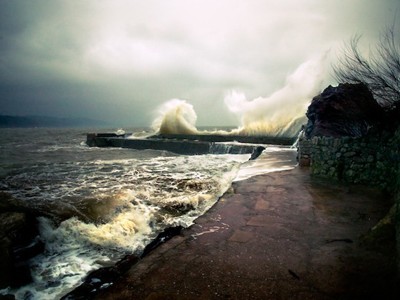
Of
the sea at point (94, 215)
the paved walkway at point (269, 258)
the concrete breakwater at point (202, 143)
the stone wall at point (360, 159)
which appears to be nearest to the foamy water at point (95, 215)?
the sea at point (94, 215)

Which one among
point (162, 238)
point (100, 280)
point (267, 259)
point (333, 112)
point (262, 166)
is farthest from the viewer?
point (333, 112)

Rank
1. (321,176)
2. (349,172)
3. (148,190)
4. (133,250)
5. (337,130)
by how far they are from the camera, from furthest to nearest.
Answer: (337,130) < (148,190) < (321,176) < (349,172) < (133,250)

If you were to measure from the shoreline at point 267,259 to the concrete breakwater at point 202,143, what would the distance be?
11.6 meters

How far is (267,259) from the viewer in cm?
289

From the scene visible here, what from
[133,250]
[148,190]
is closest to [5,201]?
[148,190]

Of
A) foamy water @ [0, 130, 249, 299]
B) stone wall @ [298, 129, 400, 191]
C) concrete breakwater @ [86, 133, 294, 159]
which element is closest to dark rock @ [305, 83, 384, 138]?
stone wall @ [298, 129, 400, 191]

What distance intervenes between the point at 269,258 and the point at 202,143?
1810 centimetres

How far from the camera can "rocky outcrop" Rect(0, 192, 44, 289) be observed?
3127 mm

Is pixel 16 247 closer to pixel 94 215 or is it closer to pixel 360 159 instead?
pixel 94 215

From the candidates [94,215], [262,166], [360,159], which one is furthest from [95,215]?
[360,159]

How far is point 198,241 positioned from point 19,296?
6.64ft

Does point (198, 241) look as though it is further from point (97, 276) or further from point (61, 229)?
point (61, 229)

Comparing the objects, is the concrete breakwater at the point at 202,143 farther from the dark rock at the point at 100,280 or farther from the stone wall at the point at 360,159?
the dark rock at the point at 100,280

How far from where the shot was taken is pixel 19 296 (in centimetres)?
280
